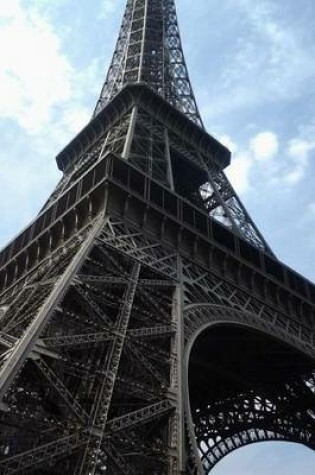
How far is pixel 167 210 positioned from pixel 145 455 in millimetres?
13368

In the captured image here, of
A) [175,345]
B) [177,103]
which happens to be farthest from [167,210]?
[177,103]

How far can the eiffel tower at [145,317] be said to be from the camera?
39.8 feet

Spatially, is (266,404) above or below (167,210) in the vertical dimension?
below

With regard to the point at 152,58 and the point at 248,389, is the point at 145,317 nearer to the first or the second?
the point at 248,389

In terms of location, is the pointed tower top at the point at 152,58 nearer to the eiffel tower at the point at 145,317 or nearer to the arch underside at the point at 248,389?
the eiffel tower at the point at 145,317

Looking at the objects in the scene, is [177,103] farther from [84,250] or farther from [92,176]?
[84,250]

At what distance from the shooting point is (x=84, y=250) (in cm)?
1767

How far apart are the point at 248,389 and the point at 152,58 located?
2993cm

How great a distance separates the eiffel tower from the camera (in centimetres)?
1214

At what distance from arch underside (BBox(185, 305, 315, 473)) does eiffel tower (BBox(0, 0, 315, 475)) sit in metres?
0.07

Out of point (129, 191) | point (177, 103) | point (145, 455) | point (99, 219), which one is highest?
point (177, 103)

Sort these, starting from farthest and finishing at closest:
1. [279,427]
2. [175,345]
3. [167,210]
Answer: [279,427]
[167,210]
[175,345]

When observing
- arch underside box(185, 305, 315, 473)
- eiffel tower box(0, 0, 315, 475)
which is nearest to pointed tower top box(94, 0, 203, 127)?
eiffel tower box(0, 0, 315, 475)

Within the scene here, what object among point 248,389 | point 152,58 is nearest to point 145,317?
point 248,389
